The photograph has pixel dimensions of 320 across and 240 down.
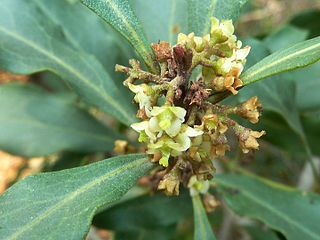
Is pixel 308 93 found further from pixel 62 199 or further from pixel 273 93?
pixel 62 199

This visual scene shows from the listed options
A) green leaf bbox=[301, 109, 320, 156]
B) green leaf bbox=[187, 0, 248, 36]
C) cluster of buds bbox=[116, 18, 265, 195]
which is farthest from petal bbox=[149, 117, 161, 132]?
green leaf bbox=[301, 109, 320, 156]

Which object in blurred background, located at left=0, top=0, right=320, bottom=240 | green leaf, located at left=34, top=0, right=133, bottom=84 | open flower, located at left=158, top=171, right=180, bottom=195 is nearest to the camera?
open flower, located at left=158, top=171, right=180, bottom=195

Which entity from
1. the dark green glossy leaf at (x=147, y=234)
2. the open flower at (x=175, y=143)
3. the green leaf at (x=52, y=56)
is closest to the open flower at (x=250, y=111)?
the open flower at (x=175, y=143)

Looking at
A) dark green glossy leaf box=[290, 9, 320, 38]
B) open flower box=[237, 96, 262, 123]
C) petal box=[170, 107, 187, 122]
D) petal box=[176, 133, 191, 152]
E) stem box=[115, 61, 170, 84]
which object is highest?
dark green glossy leaf box=[290, 9, 320, 38]

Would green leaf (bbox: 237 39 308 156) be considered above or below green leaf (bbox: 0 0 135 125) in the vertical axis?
above

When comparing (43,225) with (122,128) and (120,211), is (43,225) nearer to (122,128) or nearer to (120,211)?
(120,211)

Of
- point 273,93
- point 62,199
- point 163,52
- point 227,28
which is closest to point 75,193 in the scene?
point 62,199

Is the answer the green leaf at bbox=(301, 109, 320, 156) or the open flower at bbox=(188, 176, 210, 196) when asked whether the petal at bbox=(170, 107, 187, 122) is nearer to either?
the open flower at bbox=(188, 176, 210, 196)

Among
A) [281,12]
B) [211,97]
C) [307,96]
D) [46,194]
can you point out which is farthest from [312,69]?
[281,12]
